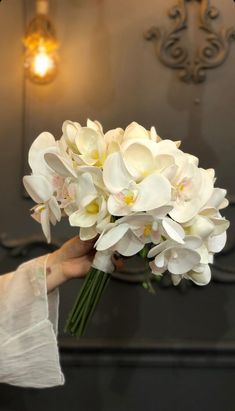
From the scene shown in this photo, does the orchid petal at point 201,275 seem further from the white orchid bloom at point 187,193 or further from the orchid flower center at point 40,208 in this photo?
the orchid flower center at point 40,208

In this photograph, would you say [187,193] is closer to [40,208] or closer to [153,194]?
[153,194]

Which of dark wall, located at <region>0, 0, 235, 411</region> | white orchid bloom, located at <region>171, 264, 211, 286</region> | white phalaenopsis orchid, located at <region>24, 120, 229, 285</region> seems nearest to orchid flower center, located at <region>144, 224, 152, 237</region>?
white phalaenopsis orchid, located at <region>24, 120, 229, 285</region>

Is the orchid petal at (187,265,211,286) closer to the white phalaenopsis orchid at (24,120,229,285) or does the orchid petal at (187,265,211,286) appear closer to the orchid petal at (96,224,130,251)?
the white phalaenopsis orchid at (24,120,229,285)

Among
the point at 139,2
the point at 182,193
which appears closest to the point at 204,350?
the point at 182,193

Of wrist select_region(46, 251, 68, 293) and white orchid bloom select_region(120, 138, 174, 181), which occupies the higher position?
white orchid bloom select_region(120, 138, 174, 181)

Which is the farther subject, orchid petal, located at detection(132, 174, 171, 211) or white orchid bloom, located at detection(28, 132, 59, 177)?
white orchid bloom, located at detection(28, 132, 59, 177)

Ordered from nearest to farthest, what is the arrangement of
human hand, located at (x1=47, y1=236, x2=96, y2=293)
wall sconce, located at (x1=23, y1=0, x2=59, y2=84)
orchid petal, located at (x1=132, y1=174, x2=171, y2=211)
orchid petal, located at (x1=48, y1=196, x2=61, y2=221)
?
orchid petal, located at (x1=132, y1=174, x2=171, y2=211) → orchid petal, located at (x1=48, y1=196, x2=61, y2=221) → human hand, located at (x1=47, y1=236, x2=96, y2=293) → wall sconce, located at (x1=23, y1=0, x2=59, y2=84)

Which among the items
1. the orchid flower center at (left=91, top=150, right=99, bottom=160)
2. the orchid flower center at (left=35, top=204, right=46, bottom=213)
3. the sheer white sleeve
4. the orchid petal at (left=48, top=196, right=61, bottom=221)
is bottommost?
the sheer white sleeve

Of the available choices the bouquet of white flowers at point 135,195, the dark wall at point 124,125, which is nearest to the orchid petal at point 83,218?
the bouquet of white flowers at point 135,195
